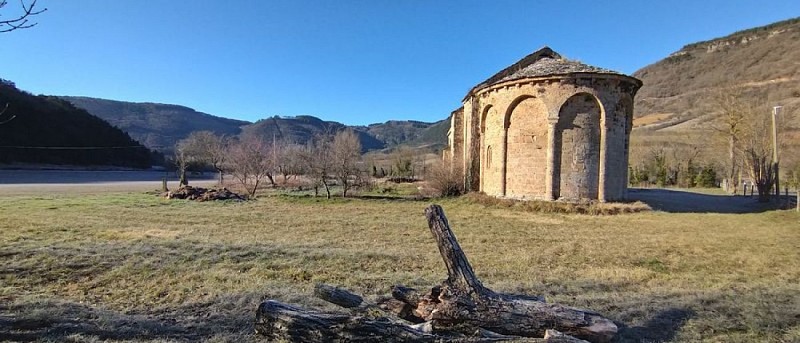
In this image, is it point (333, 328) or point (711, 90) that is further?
point (711, 90)

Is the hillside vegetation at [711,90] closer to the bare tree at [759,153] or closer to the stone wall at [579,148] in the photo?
the bare tree at [759,153]

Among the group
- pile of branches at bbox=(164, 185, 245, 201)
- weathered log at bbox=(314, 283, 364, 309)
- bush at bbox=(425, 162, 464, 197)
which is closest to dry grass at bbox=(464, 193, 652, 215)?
bush at bbox=(425, 162, 464, 197)

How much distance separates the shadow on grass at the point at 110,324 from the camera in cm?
430

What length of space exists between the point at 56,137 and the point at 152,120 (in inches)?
→ 2990

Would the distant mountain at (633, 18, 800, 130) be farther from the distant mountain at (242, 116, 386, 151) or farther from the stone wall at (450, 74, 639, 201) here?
the distant mountain at (242, 116, 386, 151)

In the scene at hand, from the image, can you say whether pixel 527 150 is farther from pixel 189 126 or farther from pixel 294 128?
pixel 189 126

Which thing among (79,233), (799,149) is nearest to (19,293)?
(79,233)

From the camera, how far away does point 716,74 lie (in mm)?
100625

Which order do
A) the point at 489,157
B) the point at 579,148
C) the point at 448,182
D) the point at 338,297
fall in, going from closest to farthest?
1. the point at 338,297
2. the point at 579,148
3. the point at 489,157
4. the point at 448,182

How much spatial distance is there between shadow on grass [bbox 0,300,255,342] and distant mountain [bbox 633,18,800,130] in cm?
7472

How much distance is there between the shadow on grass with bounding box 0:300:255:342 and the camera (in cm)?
430

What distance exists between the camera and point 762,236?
38.8 ft

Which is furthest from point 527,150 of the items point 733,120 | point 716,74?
point 716,74

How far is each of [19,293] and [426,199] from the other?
19546 millimetres
